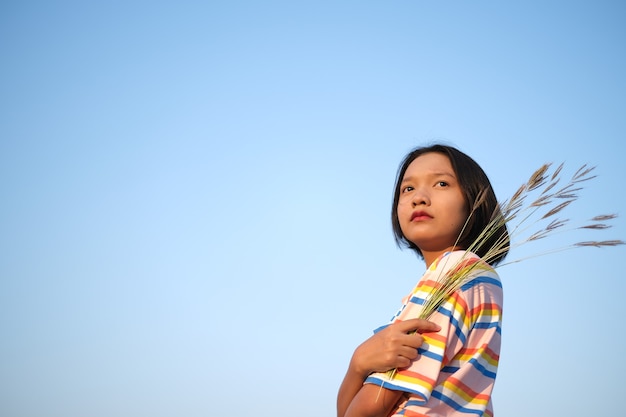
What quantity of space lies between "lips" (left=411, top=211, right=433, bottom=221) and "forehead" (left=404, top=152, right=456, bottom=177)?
10.3 inches

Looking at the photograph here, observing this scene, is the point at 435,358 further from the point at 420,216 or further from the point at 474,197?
the point at 474,197

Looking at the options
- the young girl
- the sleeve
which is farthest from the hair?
the sleeve

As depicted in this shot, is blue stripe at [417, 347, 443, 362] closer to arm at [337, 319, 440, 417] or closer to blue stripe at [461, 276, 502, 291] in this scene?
arm at [337, 319, 440, 417]

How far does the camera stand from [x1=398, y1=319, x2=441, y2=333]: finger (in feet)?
7.89

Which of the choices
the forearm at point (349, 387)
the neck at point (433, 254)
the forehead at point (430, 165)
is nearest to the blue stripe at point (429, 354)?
the forearm at point (349, 387)

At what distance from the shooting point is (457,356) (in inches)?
98.7

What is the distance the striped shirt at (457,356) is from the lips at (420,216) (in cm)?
37

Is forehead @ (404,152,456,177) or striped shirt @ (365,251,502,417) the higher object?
forehead @ (404,152,456,177)

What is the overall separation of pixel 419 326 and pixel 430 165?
109cm

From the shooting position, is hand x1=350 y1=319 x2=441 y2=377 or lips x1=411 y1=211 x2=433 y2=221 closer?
hand x1=350 y1=319 x2=441 y2=377

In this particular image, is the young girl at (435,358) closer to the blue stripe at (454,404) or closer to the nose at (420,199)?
the blue stripe at (454,404)

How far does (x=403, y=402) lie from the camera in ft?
8.00

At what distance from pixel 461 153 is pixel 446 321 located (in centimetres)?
116

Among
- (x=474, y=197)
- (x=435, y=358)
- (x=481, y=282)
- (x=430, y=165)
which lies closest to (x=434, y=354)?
(x=435, y=358)
